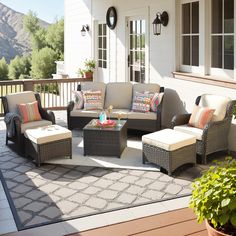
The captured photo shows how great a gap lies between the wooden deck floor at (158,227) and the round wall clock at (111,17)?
6.27 m

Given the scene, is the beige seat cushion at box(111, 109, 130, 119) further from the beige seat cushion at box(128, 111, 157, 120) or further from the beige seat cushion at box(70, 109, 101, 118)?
the beige seat cushion at box(70, 109, 101, 118)

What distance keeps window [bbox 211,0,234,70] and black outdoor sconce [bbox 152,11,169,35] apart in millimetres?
1091

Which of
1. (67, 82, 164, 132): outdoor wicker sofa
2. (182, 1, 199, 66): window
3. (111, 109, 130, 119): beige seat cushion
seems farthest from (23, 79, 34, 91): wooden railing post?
(182, 1, 199, 66): window

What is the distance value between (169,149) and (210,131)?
0.84m

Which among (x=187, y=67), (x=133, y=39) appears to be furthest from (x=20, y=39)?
(x=187, y=67)

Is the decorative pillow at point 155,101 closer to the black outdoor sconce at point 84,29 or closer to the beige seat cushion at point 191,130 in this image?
the beige seat cushion at point 191,130

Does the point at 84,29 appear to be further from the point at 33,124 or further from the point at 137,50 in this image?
the point at 33,124

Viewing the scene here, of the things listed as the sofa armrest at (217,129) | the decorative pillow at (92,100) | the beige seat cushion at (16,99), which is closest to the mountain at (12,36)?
the decorative pillow at (92,100)

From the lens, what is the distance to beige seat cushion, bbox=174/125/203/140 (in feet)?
17.1

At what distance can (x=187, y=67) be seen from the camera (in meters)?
6.79

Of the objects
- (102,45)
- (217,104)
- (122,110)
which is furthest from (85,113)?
(102,45)

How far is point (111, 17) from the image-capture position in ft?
30.0

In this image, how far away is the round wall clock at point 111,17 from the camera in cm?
895

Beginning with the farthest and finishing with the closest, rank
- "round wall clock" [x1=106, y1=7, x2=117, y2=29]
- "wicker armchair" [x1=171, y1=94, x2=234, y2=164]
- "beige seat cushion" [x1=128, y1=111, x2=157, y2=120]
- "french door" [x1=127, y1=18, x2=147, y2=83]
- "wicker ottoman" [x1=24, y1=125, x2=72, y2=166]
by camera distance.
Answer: "round wall clock" [x1=106, y1=7, x2=117, y2=29], "french door" [x1=127, y1=18, x2=147, y2=83], "beige seat cushion" [x1=128, y1=111, x2=157, y2=120], "wicker armchair" [x1=171, y1=94, x2=234, y2=164], "wicker ottoman" [x1=24, y1=125, x2=72, y2=166]
